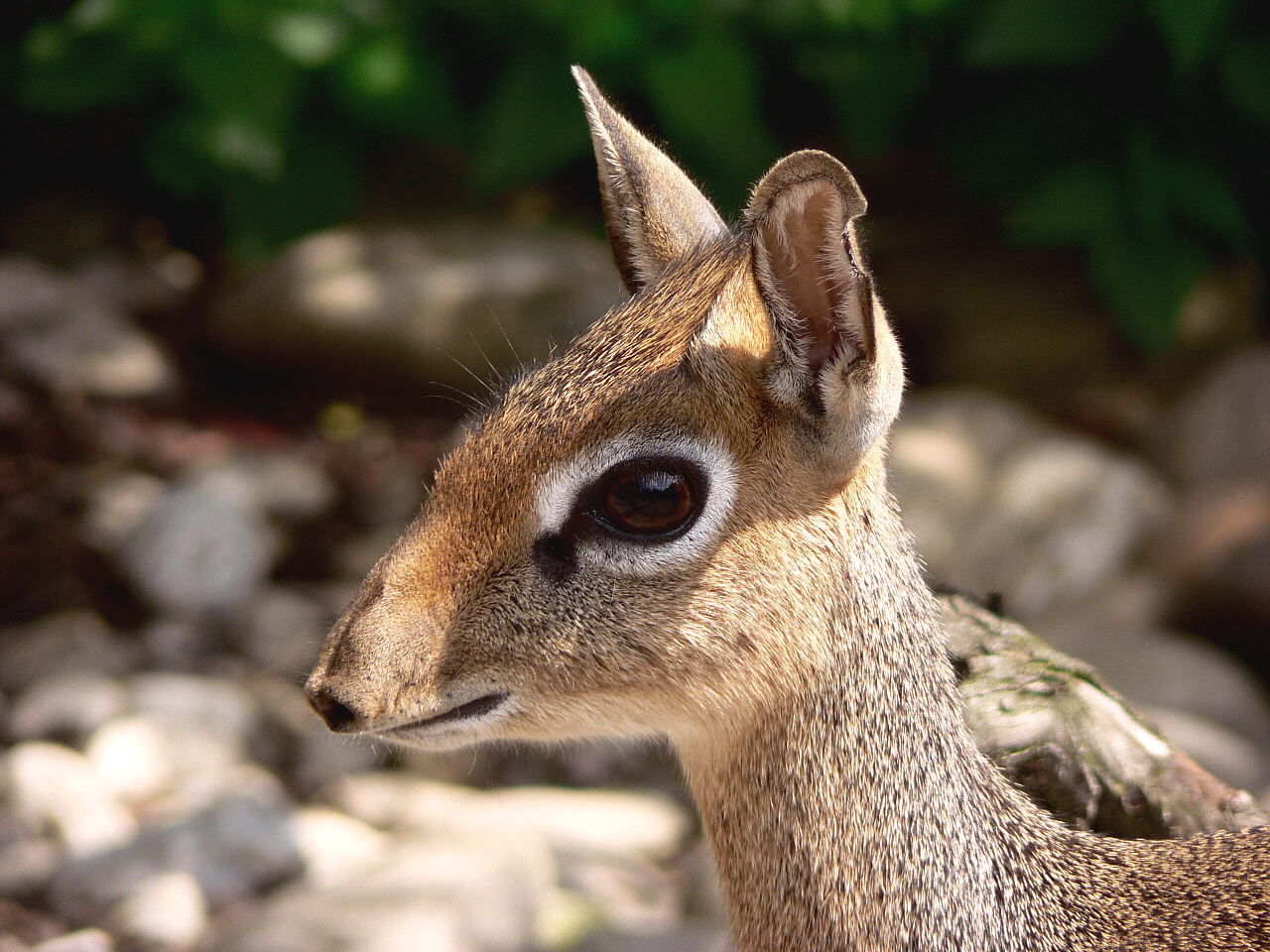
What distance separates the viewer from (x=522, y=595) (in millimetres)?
1849

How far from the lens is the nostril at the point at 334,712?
1.85 m

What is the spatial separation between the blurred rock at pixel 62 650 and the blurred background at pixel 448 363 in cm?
1

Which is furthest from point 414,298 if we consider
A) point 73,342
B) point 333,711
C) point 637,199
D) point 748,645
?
point 748,645

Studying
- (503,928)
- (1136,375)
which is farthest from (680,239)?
(1136,375)

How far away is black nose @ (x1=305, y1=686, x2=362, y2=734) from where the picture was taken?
1.84 m

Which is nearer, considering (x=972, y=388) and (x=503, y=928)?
(x=503, y=928)

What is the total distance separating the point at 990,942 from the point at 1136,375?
4.85 m

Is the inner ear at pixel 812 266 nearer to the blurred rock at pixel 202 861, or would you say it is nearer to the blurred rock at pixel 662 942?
the blurred rock at pixel 662 942

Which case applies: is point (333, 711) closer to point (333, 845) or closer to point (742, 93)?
point (333, 845)

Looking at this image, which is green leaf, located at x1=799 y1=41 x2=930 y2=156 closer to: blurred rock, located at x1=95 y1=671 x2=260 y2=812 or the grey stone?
the grey stone

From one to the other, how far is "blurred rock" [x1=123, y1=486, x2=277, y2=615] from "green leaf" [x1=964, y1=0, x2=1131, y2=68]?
3465mm

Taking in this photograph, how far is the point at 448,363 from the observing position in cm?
606

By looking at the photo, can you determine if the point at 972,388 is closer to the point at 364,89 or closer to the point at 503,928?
the point at 364,89

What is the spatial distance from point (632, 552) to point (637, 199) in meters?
0.67
